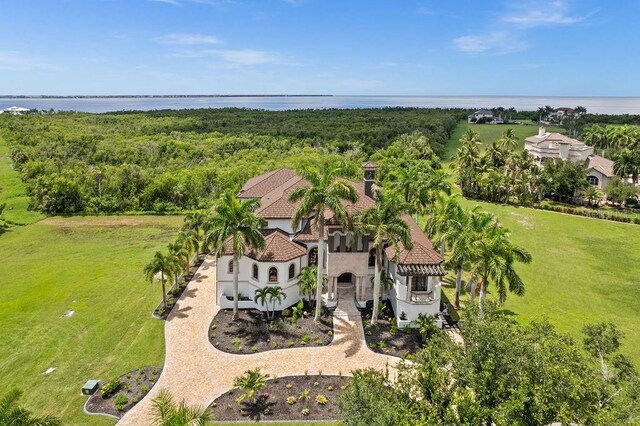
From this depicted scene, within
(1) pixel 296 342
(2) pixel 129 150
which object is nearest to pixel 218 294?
(1) pixel 296 342

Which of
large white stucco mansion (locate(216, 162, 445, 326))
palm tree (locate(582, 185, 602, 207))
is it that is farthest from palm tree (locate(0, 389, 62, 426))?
palm tree (locate(582, 185, 602, 207))

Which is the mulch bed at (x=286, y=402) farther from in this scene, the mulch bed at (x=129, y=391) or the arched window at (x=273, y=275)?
the arched window at (x=273, y=275)

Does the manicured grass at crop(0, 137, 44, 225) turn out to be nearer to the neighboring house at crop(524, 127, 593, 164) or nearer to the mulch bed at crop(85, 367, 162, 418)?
the mulch bed at crop(85, 367, 162, 418)

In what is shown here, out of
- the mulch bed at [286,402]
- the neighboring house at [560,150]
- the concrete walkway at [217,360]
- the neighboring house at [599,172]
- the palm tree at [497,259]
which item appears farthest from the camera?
the neighboring house at [560,150]

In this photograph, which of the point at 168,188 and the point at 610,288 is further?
the point at 168,188

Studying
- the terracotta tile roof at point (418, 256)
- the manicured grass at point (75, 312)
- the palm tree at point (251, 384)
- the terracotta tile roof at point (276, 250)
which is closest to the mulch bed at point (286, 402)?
the palm tree at point (251, 384)

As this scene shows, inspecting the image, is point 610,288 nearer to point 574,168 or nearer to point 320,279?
point 320,279

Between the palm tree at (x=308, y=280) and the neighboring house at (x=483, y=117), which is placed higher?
the neighboring house at (x=483, y=117)
